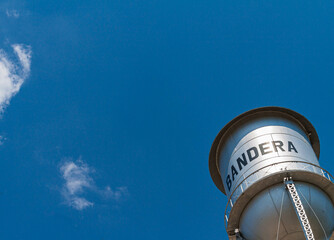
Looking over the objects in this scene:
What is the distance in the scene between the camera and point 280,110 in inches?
703

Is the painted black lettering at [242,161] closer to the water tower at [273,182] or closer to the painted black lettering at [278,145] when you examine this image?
the water tower at [273,182]

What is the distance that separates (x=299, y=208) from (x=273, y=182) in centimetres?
155

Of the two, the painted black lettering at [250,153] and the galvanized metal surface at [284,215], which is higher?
the painted black lettering at [250,153]

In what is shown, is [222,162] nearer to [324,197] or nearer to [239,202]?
[239,202]

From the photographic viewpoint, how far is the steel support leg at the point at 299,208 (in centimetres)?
1266

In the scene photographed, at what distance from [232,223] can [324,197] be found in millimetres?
4056

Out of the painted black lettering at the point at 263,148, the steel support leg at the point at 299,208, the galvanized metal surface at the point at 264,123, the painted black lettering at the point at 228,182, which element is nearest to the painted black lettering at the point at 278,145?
the painted black lettering at the point at 263,148

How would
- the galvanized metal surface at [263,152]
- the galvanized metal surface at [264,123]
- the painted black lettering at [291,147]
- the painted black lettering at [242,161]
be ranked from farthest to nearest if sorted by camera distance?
the galvanized metal surface at [264,123], the painted black lettering at [242,161], the painted black lettering at [291,147], the galvanized metal surface at [263,152]

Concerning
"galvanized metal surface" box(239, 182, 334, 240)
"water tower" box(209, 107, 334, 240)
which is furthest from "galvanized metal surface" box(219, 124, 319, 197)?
"galvanized metal surface" box(239, 182, 334, 240)

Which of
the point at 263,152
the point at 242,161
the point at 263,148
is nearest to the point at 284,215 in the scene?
the point at 263,152

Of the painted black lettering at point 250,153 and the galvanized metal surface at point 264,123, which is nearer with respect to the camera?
the painted black lettering at point 250,153

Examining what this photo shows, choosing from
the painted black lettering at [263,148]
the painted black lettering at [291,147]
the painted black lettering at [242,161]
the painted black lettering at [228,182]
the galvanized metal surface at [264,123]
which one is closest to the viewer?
the painted black lettering at [263,148]

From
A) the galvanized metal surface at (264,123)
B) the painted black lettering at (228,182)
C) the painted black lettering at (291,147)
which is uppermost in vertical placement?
the galvanized metal surface at (264,123)

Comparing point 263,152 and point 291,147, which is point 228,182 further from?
point 291,147
